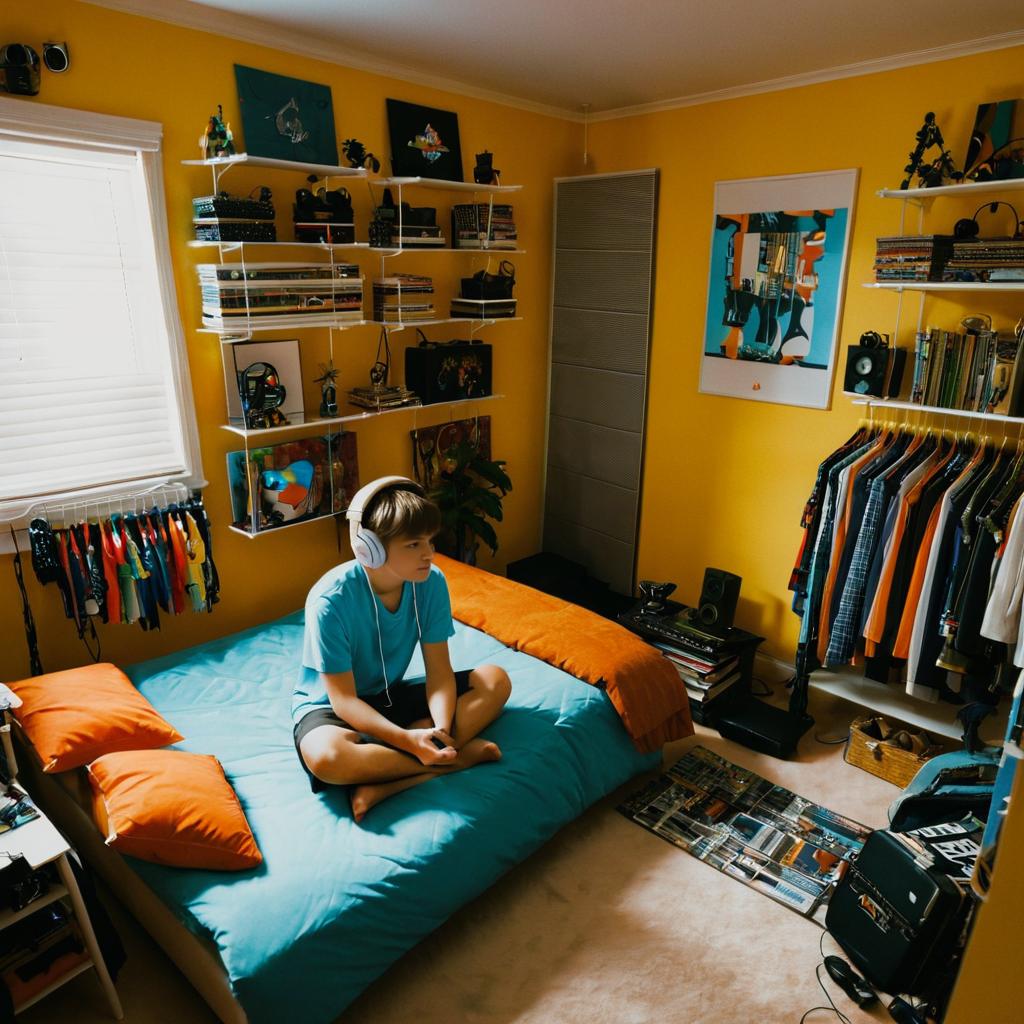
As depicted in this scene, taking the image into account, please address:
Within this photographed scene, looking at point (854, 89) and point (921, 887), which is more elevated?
point (854, 89)

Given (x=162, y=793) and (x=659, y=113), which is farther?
(x=659, y=113)

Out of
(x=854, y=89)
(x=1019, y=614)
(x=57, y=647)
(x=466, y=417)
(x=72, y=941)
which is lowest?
(x=72, y=941)

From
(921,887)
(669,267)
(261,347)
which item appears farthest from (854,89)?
(921,887)

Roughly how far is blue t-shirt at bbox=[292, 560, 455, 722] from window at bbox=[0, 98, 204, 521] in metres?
1.04

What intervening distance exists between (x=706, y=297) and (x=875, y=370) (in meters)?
0.96

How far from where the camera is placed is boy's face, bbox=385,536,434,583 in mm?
2176

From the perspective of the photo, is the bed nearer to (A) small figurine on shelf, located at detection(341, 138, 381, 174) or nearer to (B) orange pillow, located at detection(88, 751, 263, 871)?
(B) orange pillow, located at detection(88, 751, 263, 871)

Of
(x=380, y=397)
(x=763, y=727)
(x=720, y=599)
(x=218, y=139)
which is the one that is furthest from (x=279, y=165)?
(x=763, y=727)

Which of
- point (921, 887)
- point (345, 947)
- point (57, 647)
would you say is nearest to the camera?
point (345, 947)

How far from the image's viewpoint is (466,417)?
394 cm

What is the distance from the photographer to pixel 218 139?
2.65 m

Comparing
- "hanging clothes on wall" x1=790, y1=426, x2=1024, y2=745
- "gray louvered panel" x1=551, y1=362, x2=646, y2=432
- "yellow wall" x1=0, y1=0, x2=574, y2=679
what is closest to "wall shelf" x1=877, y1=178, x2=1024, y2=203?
"hanging clothes on wall" x1=790, y1=426, x2=1024, y2=745

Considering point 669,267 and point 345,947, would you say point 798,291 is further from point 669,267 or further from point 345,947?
point 345,947

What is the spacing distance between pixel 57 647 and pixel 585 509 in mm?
2585
